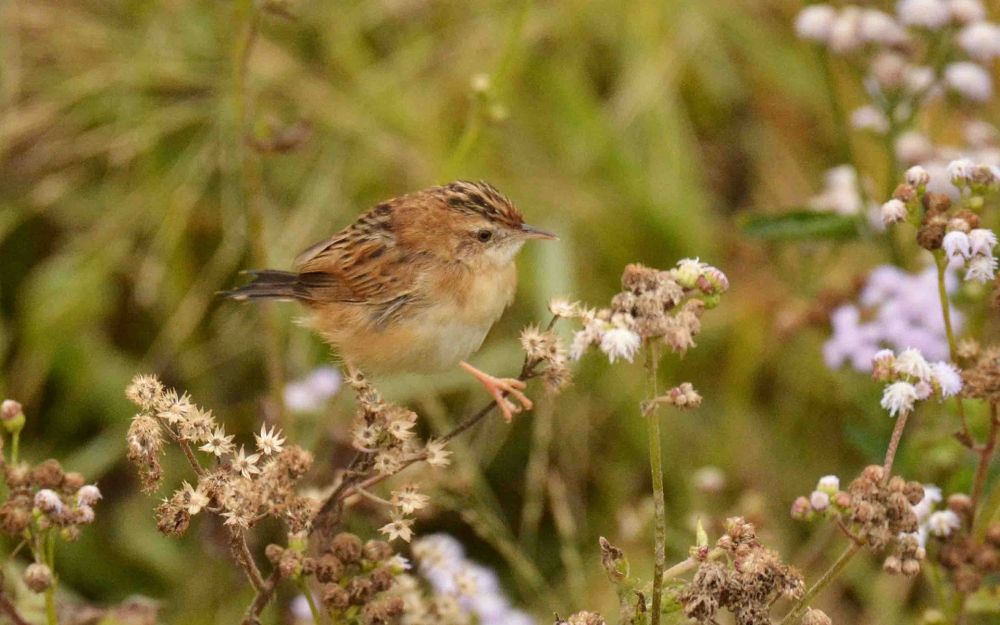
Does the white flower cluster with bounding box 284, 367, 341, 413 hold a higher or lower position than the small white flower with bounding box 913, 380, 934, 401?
lower

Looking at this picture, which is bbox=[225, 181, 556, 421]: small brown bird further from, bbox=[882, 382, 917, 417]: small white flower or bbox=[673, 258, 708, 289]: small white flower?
bbox=[882, 382, 917, 417]: small white flower

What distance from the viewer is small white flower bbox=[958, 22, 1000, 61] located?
422 centimetres

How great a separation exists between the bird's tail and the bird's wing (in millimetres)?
29

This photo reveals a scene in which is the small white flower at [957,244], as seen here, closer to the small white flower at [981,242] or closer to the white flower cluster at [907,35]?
the small white flower at [981,242]

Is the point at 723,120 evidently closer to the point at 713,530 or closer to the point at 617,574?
the point at 713,530

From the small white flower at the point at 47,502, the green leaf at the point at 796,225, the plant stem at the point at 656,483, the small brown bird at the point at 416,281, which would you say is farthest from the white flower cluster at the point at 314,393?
the plant stem at the point at 656,483

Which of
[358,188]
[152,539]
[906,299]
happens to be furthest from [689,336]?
[358,188]

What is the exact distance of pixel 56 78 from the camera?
595 cm

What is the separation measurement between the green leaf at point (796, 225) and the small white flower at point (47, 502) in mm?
2447

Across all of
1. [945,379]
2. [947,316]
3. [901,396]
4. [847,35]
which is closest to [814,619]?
[901,396]

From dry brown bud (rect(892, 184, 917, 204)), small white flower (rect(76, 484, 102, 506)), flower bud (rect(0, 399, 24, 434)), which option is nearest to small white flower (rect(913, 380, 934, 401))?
dry brown bud (rect(892, 184, 917, 204))

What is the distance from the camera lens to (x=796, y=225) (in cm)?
393

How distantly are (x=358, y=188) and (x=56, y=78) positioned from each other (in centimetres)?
168

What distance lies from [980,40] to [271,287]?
2.71 metres
